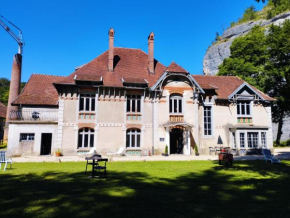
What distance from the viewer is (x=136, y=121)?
21047mm

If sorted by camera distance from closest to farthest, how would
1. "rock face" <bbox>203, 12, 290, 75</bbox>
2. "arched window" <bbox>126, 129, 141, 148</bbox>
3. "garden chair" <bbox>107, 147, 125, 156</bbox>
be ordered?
"garden chair" <bbox>107, 147, 125, 156</bbox>, "arched window" <bbox>126, 129, 141, 148</bbox>, "rock face" <bbox>203, 12, 290, 75</bbox>

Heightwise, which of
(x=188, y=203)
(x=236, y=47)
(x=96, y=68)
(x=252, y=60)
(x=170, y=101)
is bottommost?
(x=188, y=203)

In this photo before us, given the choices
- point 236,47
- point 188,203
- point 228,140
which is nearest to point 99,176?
point 188,203

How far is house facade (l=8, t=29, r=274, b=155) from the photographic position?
1988cm

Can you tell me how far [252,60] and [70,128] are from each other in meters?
28.5

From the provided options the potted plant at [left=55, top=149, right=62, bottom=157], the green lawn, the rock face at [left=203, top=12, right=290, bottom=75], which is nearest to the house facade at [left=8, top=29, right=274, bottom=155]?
the potted plant at [left=55, top=149, right=62, bottom=157]

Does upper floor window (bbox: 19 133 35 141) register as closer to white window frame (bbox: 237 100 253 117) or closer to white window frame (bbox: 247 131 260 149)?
white window frame (bbox: 237 100 253 117)

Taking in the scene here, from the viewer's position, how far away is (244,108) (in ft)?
77.6

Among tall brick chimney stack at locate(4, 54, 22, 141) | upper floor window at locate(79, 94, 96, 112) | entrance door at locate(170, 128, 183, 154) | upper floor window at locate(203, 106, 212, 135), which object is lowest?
entrance door at locate(170, 128, 183, 154)

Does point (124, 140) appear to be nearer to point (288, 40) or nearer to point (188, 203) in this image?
point (188, 203)

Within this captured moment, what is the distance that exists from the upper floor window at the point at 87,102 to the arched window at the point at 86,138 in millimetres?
1881

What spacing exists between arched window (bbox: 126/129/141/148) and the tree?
62.3 ft

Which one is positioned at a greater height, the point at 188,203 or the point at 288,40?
the point at 288,40

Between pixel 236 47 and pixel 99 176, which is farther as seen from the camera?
pixel 236 47
